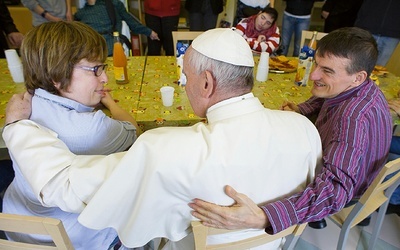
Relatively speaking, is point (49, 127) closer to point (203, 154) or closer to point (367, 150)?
point (203, 154)

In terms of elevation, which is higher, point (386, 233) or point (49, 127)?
point (49, 127)

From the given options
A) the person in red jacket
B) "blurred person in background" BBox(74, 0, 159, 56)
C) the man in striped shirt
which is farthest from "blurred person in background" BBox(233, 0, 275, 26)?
the man in striped shirt

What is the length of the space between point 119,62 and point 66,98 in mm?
646

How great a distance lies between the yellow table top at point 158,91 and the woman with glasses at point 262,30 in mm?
695

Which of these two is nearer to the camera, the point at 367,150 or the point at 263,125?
the point at 263,125

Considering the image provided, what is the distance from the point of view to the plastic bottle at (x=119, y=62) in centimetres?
143

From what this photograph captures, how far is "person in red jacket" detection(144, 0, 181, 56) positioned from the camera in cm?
309

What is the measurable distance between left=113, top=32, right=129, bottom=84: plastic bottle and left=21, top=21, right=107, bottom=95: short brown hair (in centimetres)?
55

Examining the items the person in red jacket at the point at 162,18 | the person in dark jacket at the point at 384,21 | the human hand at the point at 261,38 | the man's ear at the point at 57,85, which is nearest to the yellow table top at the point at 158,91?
the man's ear at the point at 57,85

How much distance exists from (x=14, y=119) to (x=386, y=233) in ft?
6.42

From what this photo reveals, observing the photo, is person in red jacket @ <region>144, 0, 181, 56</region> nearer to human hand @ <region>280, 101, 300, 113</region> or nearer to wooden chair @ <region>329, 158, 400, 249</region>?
human hand @ <region>280, 101, 300, 113</region>

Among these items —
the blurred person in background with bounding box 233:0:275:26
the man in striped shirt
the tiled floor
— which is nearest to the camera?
the man in striped shirt

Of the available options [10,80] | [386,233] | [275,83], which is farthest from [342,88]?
[10,80]

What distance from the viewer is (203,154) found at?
1.99 ft
